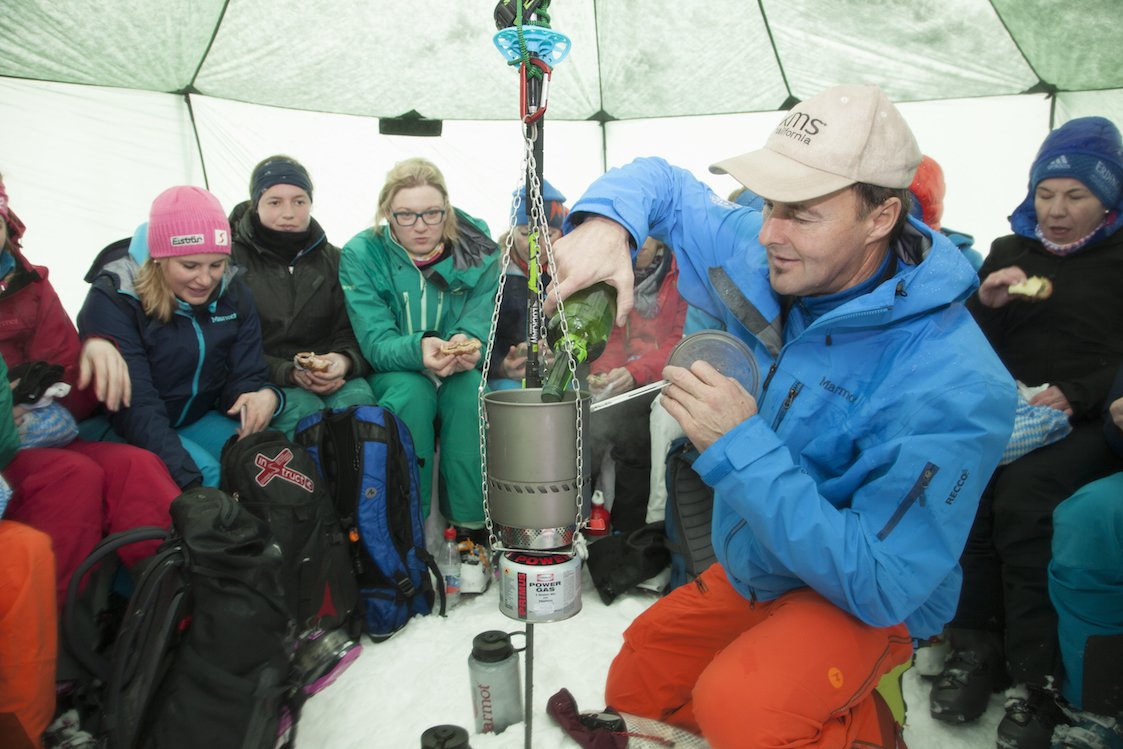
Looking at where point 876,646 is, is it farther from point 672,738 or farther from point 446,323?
point 446,323

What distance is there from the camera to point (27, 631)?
1889 millimetres

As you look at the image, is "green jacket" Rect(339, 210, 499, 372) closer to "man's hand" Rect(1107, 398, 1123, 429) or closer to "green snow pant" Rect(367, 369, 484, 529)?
"green snow pant" Rect(367, 369, 484, 529)

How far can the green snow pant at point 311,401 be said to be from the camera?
123 inches

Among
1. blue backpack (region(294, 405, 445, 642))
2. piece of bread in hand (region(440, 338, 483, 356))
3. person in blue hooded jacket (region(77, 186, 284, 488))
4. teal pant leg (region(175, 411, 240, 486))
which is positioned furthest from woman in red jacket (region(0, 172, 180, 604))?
piece of bread in hand (region(440, 338, 483, 356))

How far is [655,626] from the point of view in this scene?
2.13 meters

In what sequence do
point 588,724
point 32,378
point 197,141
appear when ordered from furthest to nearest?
point 197,141 < point 32,378 < point 588,724

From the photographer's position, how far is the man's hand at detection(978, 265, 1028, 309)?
284 centimetres

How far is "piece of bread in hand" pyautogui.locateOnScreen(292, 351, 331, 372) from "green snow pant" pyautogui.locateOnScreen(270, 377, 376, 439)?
0.11 metres

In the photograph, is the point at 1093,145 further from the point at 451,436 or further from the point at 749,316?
the point at 451,436

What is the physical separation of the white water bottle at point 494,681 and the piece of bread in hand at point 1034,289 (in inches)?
90.2

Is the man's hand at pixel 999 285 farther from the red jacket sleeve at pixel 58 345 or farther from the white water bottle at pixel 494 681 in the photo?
the red jacket sleeve at pixel 58 345

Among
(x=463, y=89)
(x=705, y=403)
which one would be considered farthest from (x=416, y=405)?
(x=463, y=89)

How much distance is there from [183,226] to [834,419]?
2492mm

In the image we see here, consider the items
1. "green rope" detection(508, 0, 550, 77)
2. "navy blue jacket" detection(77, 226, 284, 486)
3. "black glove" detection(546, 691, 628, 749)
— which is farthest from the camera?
"navy blue jacket" detection(77, 226, 284, 486)
